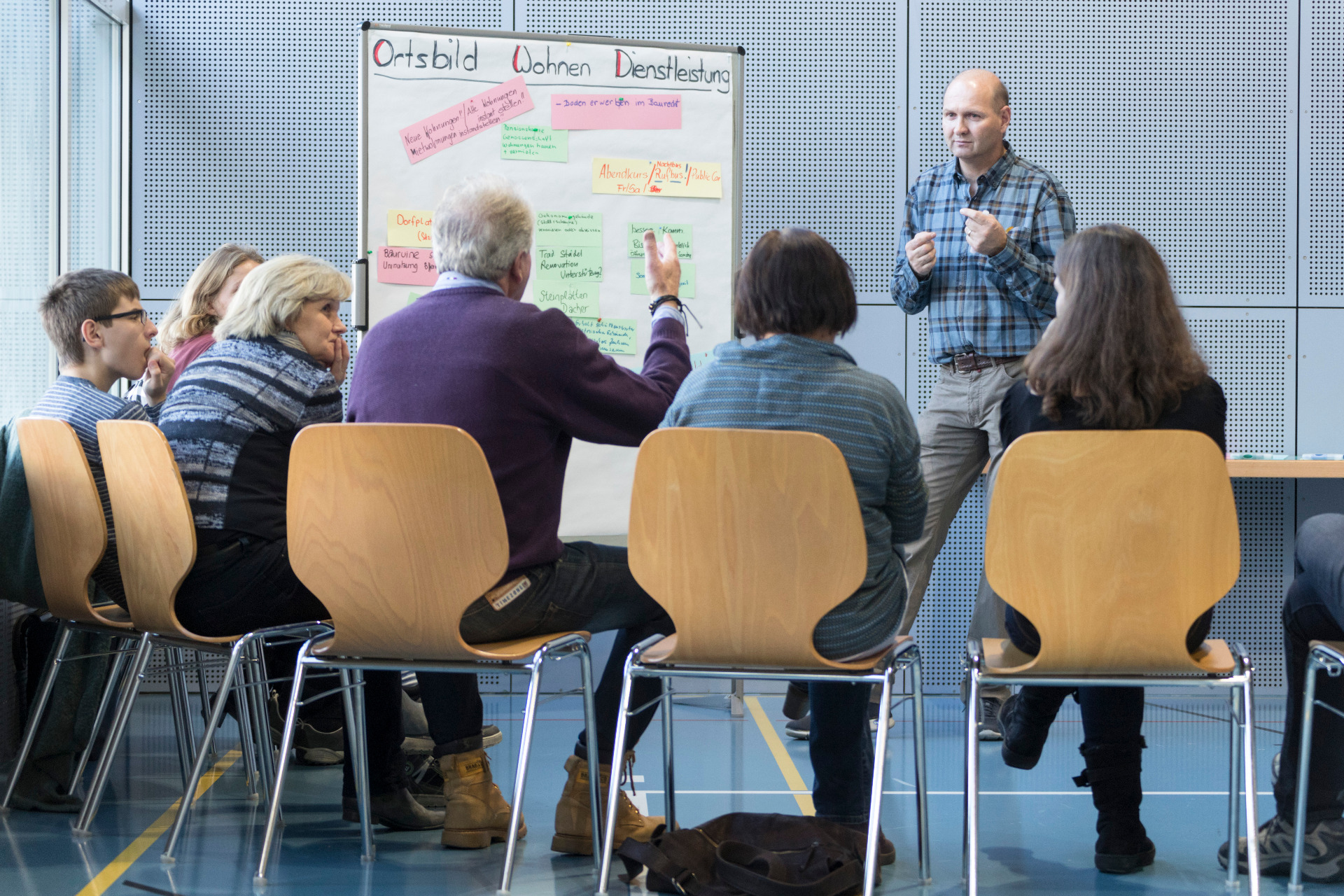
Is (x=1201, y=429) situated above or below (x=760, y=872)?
above

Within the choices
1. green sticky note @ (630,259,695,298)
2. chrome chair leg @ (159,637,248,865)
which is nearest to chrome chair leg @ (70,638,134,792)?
chrome chair leg @ (159,637,248,865)

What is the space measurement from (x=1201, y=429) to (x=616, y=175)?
76.2 inches

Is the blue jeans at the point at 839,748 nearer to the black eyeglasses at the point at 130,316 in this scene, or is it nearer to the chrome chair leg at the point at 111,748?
the chrome chair leg at the point at 111,748

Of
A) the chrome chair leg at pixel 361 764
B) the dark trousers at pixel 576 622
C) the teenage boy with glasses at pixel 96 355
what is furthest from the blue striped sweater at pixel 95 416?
the dark trousers at pixel 576 622

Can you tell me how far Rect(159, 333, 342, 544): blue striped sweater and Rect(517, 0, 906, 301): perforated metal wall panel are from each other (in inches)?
81.2

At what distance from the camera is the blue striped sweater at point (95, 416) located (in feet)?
8.56

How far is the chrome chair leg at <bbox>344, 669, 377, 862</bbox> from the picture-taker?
2291mm

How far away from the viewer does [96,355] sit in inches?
109

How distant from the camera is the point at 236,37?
4.05 m

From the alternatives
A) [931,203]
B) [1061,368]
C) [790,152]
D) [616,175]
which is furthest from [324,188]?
[1061,368]

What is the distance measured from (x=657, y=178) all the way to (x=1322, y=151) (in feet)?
7.93

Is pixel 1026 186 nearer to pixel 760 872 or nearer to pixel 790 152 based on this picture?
pixel 790 152

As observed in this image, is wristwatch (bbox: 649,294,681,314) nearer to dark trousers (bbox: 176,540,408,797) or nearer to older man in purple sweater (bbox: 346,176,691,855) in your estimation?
older man in purple sweater (bbox: 346,176,691,855)

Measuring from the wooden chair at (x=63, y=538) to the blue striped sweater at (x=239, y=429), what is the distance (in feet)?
0.67
